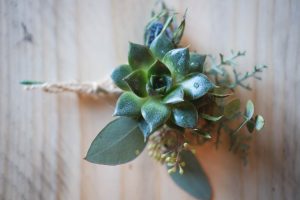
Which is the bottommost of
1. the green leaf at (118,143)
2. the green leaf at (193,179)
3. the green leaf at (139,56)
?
the green leaf at (193,179)

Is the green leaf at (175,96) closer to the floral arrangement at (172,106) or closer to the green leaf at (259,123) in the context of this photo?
the floral arrangement at (172,106)

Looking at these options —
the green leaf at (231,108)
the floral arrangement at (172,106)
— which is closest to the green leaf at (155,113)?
the floral arrangement at (172,106)

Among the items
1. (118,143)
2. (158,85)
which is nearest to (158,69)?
(158,85)

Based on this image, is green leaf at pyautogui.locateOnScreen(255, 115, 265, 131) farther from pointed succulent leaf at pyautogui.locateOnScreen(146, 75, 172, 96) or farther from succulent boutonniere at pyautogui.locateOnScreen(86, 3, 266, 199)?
pointed succulent leaf at pyautogui.locateOnScreen(146, 75, 172, 96)

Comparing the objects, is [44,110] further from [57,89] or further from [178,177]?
[178,177]

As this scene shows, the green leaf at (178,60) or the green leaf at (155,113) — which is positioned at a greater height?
the green leaf at (178,60)

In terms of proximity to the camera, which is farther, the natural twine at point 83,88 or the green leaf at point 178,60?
the natural twine at point 83,88

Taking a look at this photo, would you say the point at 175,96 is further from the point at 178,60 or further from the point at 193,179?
the point at 193,179
